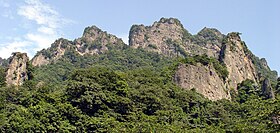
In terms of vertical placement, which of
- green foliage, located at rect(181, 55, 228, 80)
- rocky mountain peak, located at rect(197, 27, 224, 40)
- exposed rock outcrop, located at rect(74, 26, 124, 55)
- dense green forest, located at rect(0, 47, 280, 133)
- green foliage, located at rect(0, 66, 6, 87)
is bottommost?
dense green forest, located at rect(0, 47, 280, 133)

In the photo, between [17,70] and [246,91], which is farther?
[246,91]

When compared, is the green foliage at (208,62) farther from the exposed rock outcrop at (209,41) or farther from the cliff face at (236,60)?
the exposed rock outcrop at (209,41)

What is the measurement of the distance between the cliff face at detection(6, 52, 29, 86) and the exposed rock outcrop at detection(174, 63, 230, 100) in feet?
69.9

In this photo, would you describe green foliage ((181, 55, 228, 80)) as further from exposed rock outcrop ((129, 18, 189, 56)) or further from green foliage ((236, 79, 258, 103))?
exposed rock outcrop ((129, 18, 189, 56))

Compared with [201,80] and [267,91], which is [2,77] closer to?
[201,80]

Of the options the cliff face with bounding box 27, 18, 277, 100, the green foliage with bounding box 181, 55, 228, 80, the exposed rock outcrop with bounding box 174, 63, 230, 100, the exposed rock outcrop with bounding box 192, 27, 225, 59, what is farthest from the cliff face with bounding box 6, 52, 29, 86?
the exposed rock outcrop with bounding box 192, 27, 225, 59

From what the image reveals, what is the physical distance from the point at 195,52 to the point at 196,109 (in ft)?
211

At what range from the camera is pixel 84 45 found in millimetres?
109188

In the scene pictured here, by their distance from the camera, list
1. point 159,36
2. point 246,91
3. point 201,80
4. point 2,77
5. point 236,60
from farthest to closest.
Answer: point 159,36
point 236,60
point 246,91
point 201,80
point 2,77

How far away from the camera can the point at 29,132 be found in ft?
112

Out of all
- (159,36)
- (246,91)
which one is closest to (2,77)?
(246,91)

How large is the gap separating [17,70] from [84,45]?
5299 centimetres

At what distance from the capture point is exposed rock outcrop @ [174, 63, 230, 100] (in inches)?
2255

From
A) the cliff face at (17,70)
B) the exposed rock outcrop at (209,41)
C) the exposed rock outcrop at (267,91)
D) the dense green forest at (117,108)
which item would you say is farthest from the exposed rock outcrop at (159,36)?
the cliff face at (17,70)
